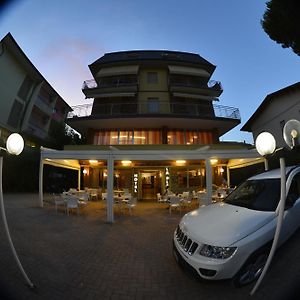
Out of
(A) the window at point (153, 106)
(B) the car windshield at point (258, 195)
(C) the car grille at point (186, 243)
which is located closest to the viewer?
(C) the car grille at point (186, 243)

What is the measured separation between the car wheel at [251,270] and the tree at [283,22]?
5.19 m

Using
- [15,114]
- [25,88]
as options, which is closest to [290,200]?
[15,114]

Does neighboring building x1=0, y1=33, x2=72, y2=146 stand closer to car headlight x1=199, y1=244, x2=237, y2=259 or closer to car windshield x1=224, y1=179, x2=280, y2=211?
car windshield x1=224, y1=179, x2=280, y2=211

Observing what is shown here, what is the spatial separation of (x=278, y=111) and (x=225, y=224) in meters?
17.4

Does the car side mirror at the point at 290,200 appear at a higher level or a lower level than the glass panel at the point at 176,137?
lower

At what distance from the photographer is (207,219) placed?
410cm

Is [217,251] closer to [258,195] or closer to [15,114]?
[258,195]

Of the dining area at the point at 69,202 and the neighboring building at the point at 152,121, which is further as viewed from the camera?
the neighboring building at the point at 152,121

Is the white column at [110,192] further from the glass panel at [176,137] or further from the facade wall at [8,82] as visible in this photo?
the facade wall at [8,82]

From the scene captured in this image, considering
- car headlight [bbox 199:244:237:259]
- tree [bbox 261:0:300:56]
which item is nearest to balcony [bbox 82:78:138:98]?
tree [bbox 261:0:300:56]

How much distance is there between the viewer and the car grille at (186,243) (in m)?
3.62

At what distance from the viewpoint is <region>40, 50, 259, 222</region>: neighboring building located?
61.5ft

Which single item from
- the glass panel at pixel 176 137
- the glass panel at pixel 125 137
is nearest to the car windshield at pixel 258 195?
the glass panel at pixel 176 137

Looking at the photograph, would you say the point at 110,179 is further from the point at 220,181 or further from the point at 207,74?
the point at 207,74
